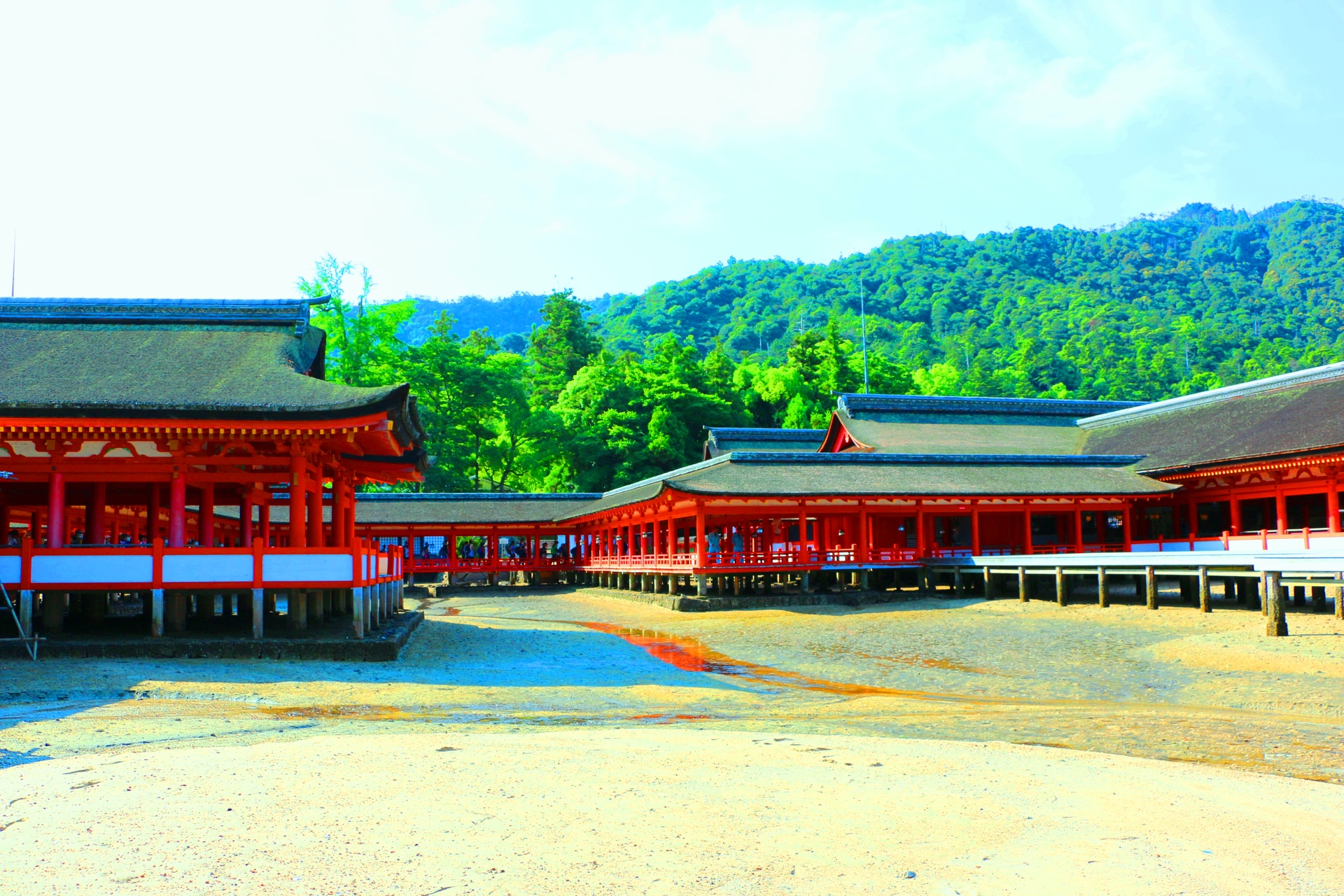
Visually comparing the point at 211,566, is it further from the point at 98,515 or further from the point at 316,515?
the point at 98,515

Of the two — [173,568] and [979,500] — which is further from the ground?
[979,500]

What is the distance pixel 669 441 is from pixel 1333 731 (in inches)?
2038

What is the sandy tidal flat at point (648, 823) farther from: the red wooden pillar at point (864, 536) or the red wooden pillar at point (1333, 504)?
the red wooden pillar at point (1333, 504)

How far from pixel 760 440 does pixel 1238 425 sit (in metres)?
25.2

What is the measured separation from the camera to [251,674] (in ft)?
45.5

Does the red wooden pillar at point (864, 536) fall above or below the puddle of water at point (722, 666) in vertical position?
above

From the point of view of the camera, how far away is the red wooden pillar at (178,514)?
1628 centimetres

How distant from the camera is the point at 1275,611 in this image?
17.4m

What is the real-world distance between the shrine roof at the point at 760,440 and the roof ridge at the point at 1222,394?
1448 cm

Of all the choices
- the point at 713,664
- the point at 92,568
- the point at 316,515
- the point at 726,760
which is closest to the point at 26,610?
the point at 92,568

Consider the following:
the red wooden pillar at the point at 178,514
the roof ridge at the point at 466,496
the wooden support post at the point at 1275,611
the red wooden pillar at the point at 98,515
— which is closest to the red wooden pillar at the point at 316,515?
the red wooden pillar at the point at 178,514

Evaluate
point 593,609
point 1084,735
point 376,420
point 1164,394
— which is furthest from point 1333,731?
point 1164,394

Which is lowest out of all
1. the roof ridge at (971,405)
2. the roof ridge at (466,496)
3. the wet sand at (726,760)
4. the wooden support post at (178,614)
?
the wet sand at (726,760)

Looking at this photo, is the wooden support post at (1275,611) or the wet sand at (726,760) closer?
the wet sand at (726,760)
